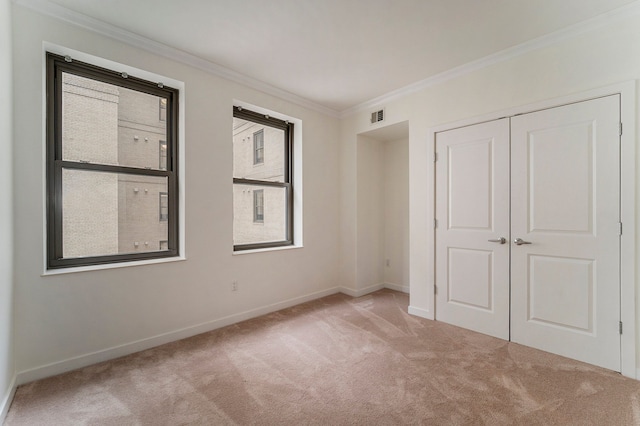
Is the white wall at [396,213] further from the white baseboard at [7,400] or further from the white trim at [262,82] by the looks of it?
the white baseboard at [7,400]

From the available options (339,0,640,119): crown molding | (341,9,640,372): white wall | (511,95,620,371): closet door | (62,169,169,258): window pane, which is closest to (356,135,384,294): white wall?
(341,9,640,372): white wall

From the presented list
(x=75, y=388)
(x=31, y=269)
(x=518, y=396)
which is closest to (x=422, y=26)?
(x=518, y=396)

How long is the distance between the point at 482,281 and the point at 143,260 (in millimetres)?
3379

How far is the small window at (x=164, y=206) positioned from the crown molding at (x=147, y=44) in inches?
52.6

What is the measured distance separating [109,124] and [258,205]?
1.76 m

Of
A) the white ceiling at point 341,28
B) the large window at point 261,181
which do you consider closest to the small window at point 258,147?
the large window at point 261,181

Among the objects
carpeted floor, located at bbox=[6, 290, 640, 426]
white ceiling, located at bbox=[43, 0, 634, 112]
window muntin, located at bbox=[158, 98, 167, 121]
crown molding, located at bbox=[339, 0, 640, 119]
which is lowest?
carpeted floor, located at bbox=[6, 290, 640, 426]

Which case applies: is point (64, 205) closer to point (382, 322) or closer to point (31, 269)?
point (31, 269)

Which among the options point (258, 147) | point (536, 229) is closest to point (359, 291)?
point (536, 229)

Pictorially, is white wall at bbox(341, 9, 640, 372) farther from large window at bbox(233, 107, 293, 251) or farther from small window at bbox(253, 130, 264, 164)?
small window at bbox(253, 130, 264, 164)

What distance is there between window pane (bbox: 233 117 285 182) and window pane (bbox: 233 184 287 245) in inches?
7.0

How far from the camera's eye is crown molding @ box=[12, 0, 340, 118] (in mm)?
2178

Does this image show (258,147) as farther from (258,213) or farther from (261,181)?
(258,213)

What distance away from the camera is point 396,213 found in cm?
467
